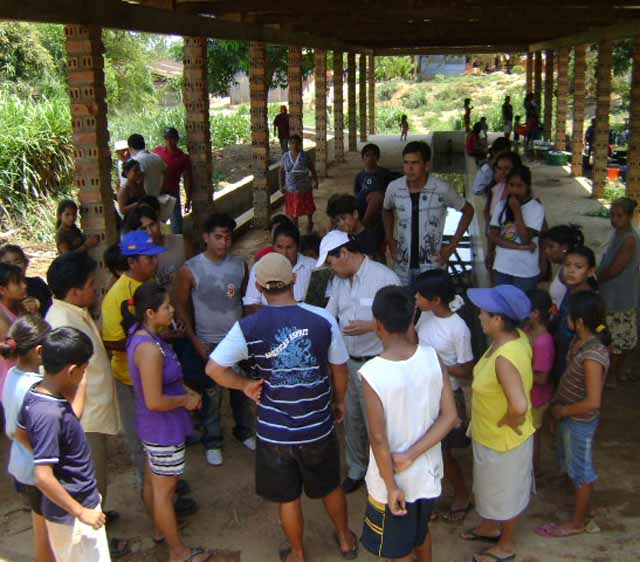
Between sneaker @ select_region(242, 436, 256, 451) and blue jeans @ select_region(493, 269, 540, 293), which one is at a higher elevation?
blue jeans @ select_region(493, 269, 540, 293)

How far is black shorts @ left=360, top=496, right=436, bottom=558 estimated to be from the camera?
9.77 feet

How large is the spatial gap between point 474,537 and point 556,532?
1.37 ft

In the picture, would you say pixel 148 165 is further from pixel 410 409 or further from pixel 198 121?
pixel 410 409

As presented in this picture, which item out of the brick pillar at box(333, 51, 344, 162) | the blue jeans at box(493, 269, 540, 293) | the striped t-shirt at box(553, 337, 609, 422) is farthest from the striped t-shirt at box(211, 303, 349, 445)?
the brick pillar at box(333, 51, 344, 162)

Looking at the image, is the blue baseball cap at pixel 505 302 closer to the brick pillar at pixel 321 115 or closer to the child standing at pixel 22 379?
the child standing at pixel 22 379

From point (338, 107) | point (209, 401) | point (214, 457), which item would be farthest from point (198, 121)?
point (338, 107)

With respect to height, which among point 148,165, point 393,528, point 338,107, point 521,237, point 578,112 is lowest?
point 393,528

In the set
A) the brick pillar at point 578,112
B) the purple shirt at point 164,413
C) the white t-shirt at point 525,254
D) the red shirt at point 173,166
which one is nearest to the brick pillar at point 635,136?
the brick pillar at point 578,112

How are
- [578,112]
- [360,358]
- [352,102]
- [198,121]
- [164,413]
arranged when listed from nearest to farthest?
1. [164,413]
2. [360,358]
3. [198,121]
4. [578,112]
5. [352,102]

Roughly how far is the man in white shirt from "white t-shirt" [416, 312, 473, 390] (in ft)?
14.5

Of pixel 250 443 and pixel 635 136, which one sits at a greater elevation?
pixel 635 136

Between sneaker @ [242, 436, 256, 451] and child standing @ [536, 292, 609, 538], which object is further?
sneaker @ [242, 436, 256, 451]

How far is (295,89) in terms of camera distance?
46.2 feet

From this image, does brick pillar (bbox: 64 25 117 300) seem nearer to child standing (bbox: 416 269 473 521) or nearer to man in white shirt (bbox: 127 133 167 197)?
man in white shirt (bbox: 127 133 167 197)
